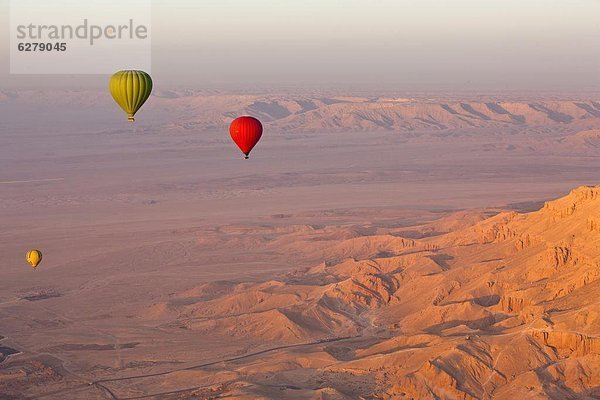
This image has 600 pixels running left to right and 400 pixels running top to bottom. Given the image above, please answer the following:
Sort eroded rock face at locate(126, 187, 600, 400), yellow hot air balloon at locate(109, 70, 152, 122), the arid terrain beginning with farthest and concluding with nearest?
yellow hot air balloon at locate(109, 70, 152, 122) < the arid terrain < eroded rock face at locate(126, 187, 600, 400)

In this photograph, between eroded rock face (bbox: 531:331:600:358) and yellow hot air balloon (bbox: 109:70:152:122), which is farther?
yellow hot air balloon (bbox: 109:70:152:122)

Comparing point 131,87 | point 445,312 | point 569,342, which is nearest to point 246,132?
point 131,87

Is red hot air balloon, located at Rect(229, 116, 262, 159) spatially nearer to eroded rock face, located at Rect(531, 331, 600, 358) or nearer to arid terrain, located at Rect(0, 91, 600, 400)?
arid terrain, located at Rect(0, 91, 600, 400)

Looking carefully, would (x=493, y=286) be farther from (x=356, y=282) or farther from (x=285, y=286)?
(x=285, y=286)

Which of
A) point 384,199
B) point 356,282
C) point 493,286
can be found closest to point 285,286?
point 356,282

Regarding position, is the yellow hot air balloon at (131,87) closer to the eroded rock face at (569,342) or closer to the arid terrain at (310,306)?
the arid terrain at (310,306)

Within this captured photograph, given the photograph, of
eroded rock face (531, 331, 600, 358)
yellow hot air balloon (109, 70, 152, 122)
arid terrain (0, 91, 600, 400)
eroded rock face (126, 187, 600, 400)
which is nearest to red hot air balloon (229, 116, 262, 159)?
yellow hot air balloon (109, 70, 152, 122)

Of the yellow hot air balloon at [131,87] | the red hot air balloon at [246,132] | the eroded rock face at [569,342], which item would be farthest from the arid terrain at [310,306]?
the yellow hot air balloon at [131,87]

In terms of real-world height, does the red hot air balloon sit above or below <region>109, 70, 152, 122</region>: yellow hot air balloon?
below

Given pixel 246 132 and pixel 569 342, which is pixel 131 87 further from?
pixel 569 342
